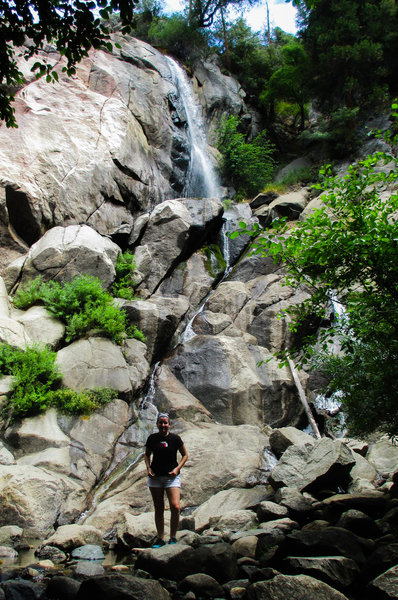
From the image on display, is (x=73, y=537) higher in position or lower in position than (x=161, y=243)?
lower

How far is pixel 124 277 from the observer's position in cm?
1578

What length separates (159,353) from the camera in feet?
44.7

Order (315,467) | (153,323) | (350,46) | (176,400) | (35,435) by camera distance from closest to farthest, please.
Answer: (315,467)
(35,435)
(176,400)
(153,323)
(350,46)

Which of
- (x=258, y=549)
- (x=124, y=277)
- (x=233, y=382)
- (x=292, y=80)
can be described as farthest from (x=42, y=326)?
(x=292, y=80)

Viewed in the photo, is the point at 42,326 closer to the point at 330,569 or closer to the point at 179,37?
the point at 330,569

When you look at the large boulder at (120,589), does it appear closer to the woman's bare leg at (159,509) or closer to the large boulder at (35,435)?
the woman's bare leg at (159,509)

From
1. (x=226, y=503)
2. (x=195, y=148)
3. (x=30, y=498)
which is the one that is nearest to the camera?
(x=30, y=498)

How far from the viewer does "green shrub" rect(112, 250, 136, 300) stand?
49.5 feet

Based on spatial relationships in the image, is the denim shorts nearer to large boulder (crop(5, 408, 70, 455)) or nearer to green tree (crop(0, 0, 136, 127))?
large boulder (crop(5, 408, 70, 455))

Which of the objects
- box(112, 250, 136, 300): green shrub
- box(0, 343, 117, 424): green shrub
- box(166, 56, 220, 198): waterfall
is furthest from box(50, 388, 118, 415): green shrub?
box(166, 56, 220, 198): waterfall

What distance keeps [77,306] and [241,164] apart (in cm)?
1785

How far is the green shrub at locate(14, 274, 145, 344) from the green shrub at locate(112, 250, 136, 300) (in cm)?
218

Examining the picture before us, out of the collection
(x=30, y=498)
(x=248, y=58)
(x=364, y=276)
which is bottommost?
(x=30, y=498)

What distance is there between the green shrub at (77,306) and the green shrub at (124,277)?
2.18 meters
